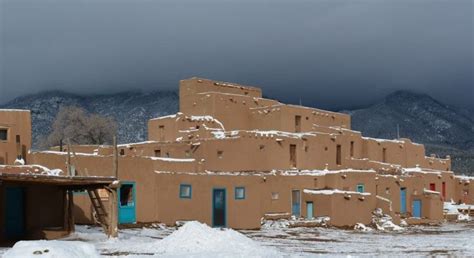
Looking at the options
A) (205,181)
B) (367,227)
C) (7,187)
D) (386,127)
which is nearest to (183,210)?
(205,181)

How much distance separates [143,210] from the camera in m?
35.8

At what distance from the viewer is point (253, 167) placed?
50.8m

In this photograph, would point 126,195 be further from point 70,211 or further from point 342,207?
point 342,207

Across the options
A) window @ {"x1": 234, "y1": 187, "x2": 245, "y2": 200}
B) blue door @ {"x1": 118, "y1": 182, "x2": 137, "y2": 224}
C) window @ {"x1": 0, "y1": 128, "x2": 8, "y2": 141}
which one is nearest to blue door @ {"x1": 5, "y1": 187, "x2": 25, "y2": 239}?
blue door @ {"x1": 118, "y1": 182, "x2": 137, "y2": 224}

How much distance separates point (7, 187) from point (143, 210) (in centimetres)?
873

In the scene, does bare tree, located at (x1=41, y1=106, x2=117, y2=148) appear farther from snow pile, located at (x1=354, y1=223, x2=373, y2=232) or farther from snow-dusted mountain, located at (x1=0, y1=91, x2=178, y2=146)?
snow pile, located at (x1=354, y1=223, x2=373, y2=232)

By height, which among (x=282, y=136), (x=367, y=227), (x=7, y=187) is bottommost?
(x=367, y=227)

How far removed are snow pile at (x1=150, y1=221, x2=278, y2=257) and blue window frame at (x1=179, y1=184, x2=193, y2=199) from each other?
11.3m

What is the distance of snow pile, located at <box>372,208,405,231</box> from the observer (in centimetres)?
4891

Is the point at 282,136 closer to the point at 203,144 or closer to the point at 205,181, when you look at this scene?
the point at 203,144

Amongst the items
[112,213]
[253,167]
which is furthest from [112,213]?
[253,167]

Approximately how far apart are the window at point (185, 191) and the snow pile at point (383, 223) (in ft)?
54.6

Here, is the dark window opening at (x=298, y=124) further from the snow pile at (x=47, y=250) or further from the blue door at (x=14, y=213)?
the snow pile at (x=47, y=250)

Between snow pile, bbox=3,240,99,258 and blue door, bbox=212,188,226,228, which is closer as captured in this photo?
snow pile, bbox=3,240,99,258
